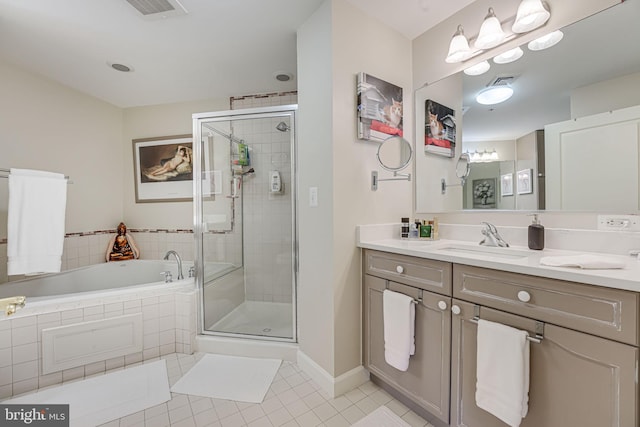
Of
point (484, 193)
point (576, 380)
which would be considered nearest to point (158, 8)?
point (484, 193)

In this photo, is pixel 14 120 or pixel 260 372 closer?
pixel 260 372

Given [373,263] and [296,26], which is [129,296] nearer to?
[373,263]

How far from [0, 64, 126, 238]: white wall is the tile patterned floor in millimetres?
2178

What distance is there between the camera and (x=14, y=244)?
5.84ft

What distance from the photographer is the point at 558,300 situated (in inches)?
34.1

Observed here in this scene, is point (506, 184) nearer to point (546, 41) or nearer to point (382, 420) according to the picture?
point (546, 41)

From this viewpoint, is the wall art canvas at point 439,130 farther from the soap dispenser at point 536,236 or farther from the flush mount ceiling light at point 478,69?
the soap dispenser at point 536,236

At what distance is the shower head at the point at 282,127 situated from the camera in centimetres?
211

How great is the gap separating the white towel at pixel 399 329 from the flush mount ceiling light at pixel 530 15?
159 centimetres

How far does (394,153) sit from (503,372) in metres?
1.32

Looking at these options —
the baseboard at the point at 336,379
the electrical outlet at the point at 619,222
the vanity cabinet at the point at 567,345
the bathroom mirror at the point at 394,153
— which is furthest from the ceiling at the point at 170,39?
the baseboard at the point at 336,379

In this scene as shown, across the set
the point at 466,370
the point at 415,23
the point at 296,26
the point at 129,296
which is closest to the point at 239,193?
the point at 129,296

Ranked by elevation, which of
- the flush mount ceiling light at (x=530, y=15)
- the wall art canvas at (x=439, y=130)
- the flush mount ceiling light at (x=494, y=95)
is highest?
the flush mount ceiling light at (x=530, y=15)

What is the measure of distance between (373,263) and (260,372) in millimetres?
1109
